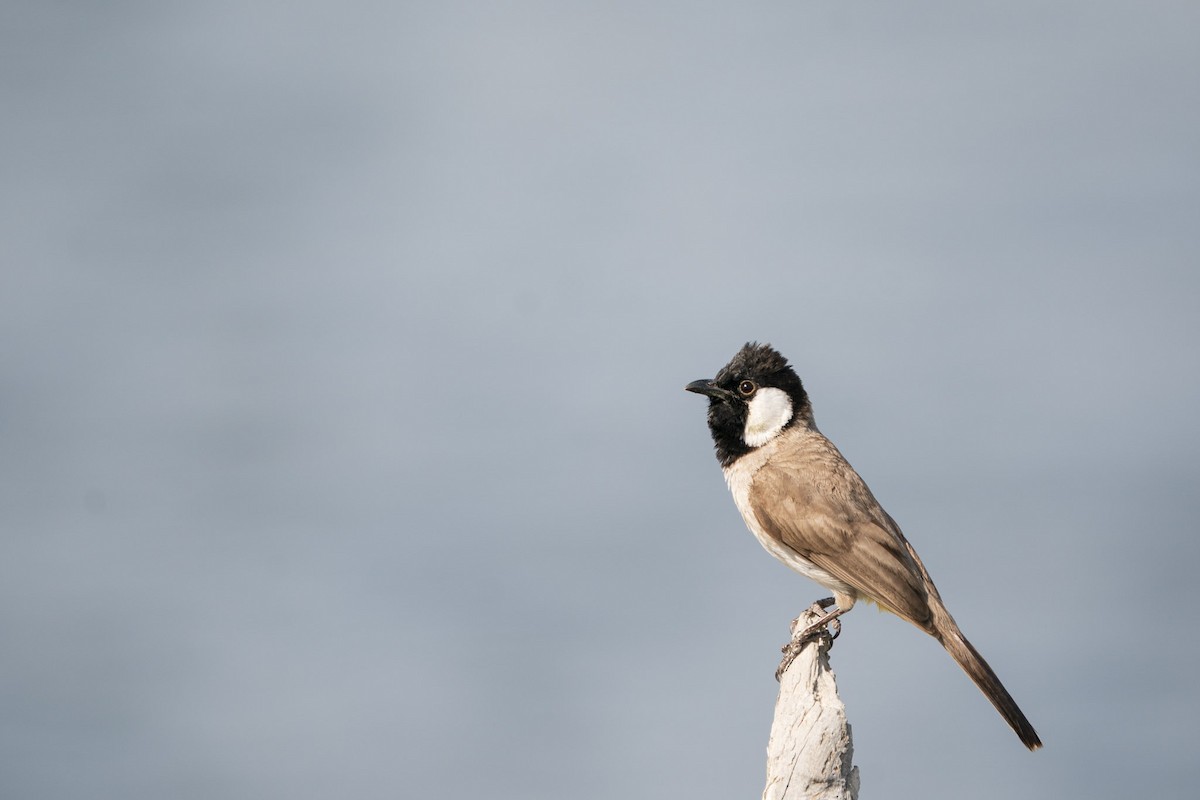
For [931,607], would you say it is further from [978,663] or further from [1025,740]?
[1025,740]

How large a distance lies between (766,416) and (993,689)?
246 cm

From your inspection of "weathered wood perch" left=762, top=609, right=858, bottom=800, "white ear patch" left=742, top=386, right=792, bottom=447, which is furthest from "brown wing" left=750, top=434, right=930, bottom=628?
"weathered wood perch" left=762, top=609, right=858, bottom=800

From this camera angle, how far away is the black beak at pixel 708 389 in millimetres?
8812

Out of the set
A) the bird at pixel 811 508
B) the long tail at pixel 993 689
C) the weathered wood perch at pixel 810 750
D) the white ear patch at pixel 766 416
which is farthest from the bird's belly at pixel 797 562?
the weathered wood perch at pixel 810 750

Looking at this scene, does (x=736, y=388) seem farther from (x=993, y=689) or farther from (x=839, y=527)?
(x=993, y=689)

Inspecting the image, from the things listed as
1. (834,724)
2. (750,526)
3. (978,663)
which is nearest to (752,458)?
(750,526)

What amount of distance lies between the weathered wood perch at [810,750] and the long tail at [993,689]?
149 cm

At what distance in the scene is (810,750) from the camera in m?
5.83

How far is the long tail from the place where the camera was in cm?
727

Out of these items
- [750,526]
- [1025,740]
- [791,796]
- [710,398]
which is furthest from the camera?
[710,398]

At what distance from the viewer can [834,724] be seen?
5.91m

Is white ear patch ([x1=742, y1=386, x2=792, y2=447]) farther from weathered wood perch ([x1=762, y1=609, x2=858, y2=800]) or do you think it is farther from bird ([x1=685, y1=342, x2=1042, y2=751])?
weathered wood perch ([x1=762, y1=609, x2=858, y2=800])

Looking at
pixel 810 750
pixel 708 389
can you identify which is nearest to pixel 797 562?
pixel 708 389

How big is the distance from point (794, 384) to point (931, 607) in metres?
1.84
